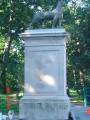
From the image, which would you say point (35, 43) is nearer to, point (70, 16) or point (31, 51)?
point (31, 51)

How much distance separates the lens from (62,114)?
412 inches

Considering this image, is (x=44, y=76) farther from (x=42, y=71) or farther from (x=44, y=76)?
(x=42, y=71)

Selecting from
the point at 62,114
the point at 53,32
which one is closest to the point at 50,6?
the point at 53,32

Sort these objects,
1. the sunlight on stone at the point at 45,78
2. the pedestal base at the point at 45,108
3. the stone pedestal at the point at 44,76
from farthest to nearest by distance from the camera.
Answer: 1. the sunlight on stone at the point at 45,78
2. the stone pedestal at the point at 44,76
3. the pedestal base at the point at 45,108

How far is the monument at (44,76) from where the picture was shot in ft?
34.8

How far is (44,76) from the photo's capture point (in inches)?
437

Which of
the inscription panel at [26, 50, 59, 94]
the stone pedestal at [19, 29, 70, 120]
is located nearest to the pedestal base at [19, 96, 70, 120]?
the stone pedestal at [19, 29, 70, 120]

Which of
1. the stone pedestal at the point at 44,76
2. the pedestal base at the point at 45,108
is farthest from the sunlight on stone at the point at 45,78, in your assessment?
the pedestal base at the point at 45,108

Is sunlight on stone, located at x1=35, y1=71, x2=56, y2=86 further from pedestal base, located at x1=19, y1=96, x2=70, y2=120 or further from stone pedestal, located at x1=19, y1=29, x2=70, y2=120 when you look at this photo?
pedestal base, located at x1=19, y1=96, x2=70, y2=120

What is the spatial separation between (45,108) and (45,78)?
4.19 feet

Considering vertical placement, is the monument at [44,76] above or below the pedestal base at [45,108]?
above

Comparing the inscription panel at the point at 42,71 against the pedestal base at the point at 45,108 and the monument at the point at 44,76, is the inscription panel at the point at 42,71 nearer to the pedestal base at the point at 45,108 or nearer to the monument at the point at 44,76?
the monument at the point at 44,76

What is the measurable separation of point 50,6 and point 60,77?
14.6 meters

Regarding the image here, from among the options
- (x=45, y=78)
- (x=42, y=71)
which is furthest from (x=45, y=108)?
(x=42, y=71)
